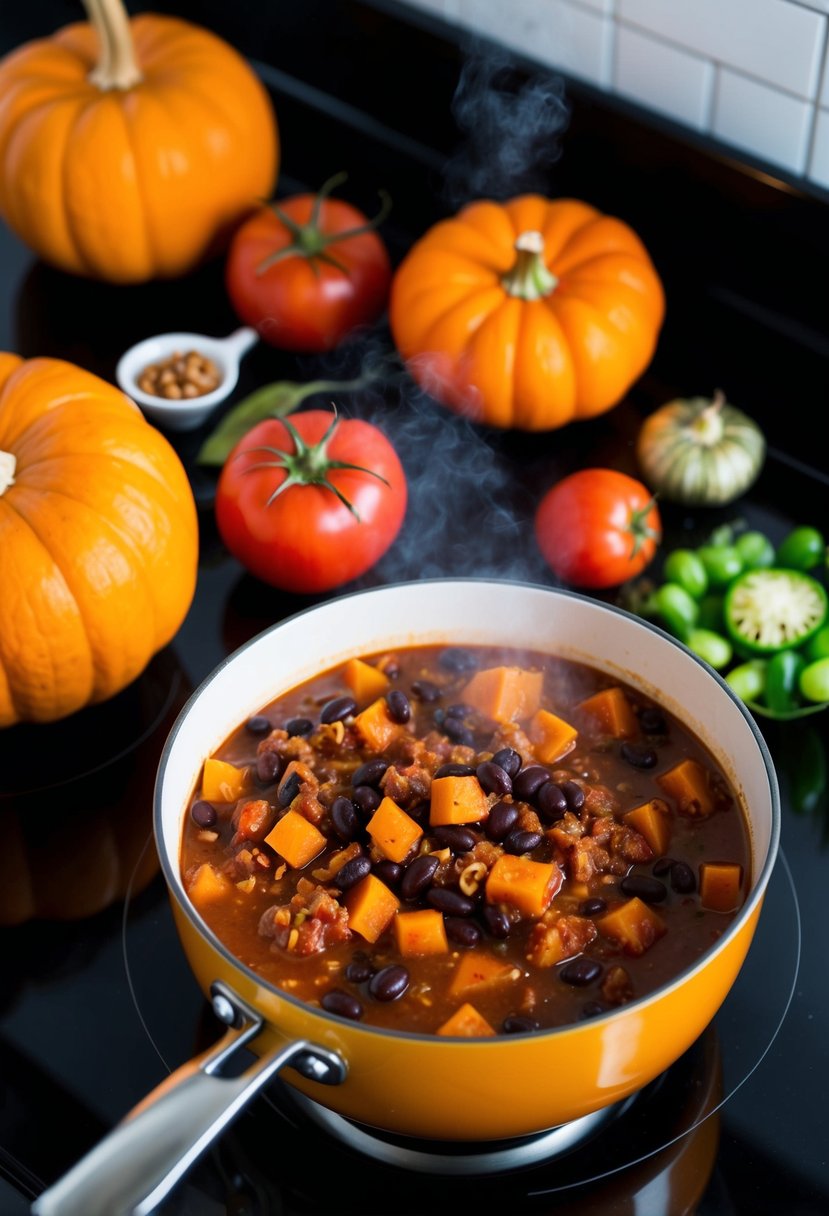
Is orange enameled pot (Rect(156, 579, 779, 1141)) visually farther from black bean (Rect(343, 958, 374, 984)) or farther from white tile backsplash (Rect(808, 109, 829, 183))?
white tile backsplash (Rect(808, 109, 829, 183))

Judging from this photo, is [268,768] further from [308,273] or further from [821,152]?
[821,152]

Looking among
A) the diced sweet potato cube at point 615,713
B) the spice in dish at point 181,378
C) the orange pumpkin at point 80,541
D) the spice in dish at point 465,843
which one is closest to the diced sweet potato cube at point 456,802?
the spice in dish at point 465,843

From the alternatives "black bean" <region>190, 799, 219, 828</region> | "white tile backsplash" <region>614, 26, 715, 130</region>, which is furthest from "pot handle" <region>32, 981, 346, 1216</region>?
"white tile backsplash" <region>614, 26, 715, 130</region>

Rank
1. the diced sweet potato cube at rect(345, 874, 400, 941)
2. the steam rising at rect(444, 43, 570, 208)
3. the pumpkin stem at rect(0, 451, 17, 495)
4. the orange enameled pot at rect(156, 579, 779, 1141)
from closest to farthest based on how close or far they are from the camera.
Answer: the orange enameled pot at rect(156, 579, 779, 1141), the diced sweet potato cube at rect(345, 874, 400, 941), the pumpkin stem at rect(0, 451, 17, 495), the steam rising at rect(444, 43, 570, 208)

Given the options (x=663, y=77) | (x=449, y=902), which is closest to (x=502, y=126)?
(x=663, y=77)

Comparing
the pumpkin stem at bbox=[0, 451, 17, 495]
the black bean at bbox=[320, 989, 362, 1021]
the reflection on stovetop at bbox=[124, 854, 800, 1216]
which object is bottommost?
the reflection on stovetop at bbox=[124, 854, 800, 1216]
